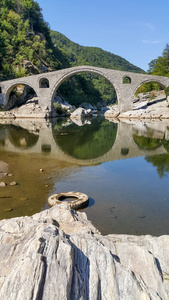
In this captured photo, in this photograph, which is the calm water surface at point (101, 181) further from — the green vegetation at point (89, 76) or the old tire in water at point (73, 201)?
the green vegetation at point (89, 76)

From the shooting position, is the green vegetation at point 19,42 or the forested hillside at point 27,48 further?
the forested hillside at point 27,48

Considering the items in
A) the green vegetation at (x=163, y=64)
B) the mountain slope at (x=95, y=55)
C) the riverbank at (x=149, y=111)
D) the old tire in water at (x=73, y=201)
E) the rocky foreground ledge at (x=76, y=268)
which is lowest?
the old tire in water at (x=73, y=201)

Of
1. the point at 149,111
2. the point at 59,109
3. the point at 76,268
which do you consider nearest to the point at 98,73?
the point at 59,109

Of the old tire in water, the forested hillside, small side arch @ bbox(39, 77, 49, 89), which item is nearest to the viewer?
the old tire in water

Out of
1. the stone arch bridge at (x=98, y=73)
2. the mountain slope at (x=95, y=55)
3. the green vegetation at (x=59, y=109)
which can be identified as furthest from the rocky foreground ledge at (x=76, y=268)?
the mountain slope at (x=95, y=55)

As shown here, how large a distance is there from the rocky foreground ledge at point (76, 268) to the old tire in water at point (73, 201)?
2402 millimetres

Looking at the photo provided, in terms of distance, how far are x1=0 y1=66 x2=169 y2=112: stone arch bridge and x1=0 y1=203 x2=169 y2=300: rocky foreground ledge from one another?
109 ft

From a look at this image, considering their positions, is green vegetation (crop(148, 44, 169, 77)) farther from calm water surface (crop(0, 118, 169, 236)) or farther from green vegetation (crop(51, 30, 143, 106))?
calm water surface (crop(0, 118, 169, 236))

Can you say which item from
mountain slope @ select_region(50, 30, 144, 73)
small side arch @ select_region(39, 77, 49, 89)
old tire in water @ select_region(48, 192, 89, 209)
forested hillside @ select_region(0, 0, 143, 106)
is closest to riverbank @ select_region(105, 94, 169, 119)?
small side arch @ select_region(39, 77, 49, 89)

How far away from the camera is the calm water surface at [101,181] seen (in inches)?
201

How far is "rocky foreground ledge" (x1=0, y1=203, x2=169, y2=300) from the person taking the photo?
81.7 inches

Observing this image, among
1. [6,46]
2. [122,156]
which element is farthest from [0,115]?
[122,156]

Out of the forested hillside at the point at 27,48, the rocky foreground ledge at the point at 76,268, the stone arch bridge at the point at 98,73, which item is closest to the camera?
the rocky foreground ledge at the point at 76,268

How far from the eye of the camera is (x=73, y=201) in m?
5.60
